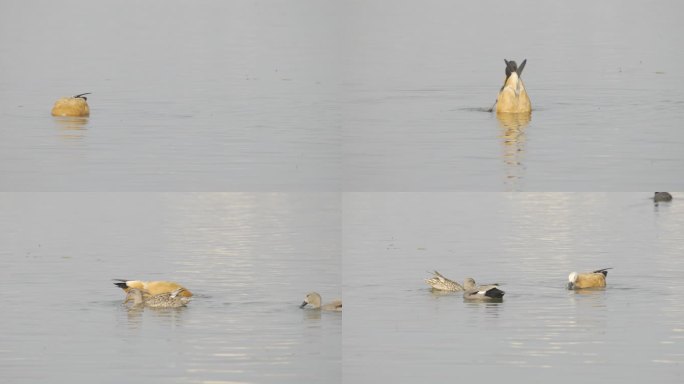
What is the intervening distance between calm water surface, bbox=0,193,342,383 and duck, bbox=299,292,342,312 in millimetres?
149

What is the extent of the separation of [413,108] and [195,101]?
3004 millimetres

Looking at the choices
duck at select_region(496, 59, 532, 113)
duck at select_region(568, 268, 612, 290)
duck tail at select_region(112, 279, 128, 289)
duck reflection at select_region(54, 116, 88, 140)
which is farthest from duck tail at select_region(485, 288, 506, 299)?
duck reflection at select_region(54, 116, 88, 140)

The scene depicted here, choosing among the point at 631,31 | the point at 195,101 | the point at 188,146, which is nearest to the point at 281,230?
the point at 195,101

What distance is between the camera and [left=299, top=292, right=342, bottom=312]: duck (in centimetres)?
1789

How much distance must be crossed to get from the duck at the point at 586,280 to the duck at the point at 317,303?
113 inches

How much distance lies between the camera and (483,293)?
62.5ft

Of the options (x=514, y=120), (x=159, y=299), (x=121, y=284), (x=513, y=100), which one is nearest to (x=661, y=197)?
(x=513, y=100)

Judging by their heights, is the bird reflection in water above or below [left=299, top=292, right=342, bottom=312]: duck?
above

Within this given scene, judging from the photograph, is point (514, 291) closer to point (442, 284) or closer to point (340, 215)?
point (442, 284)

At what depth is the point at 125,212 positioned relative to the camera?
2575 cm

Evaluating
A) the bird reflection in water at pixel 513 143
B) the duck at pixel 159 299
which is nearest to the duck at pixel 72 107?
the duck at pixel 159 299

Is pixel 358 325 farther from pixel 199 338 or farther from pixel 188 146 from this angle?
pixel 188 146

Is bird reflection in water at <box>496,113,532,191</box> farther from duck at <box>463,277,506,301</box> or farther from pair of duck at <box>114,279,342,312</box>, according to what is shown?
pair of duck at <box>114,279,342,312</box>

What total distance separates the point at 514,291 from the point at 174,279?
3.88 meters
